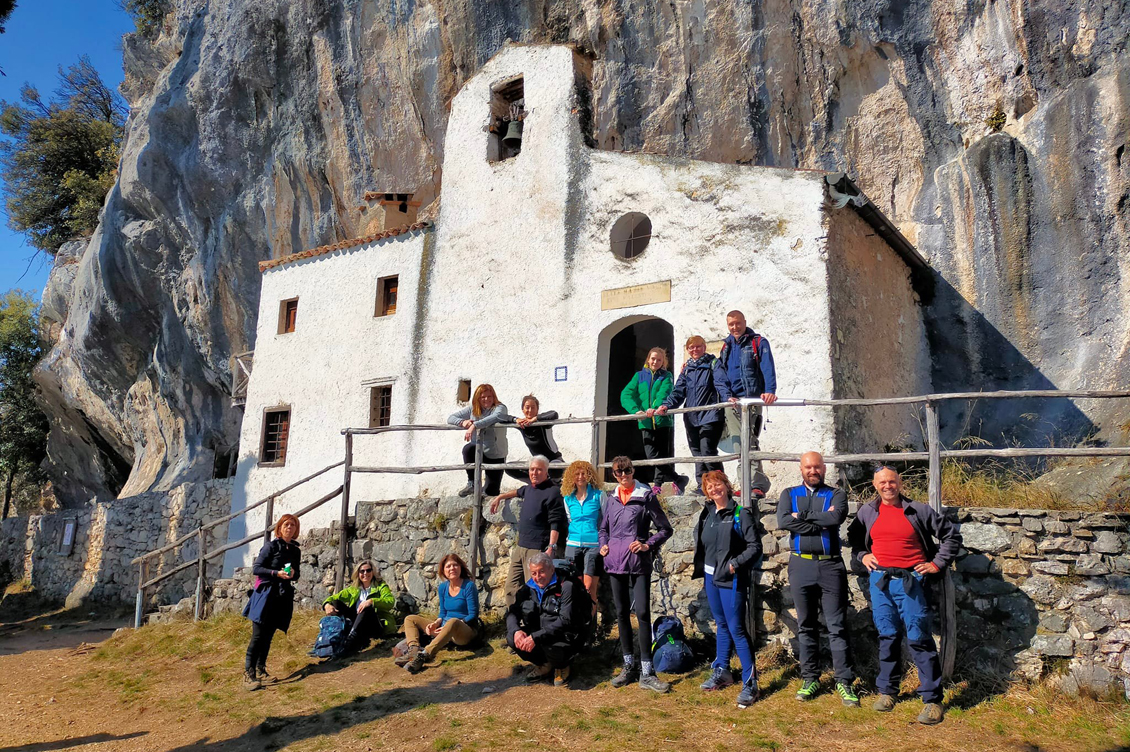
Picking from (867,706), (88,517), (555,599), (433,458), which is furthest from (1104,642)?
(88,517)

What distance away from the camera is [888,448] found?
1022cm

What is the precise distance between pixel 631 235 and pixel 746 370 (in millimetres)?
4502

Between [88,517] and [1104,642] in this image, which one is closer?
[1104,642]

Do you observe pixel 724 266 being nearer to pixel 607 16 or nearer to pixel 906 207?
pixel 906 207

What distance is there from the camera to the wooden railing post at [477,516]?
8.98m

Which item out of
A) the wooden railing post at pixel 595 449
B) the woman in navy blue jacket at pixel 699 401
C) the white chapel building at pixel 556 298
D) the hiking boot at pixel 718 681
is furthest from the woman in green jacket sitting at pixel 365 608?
the hiking boot at pixel 718 681

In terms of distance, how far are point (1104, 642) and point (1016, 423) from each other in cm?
554

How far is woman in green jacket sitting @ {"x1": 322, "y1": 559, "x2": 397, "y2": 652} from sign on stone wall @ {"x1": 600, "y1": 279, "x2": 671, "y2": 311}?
4657 mm

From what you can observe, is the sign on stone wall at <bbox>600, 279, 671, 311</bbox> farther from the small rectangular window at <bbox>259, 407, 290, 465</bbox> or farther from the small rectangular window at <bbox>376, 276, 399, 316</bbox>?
the small rectangular window at <bbox>259, 407, 290, 465</bbox>

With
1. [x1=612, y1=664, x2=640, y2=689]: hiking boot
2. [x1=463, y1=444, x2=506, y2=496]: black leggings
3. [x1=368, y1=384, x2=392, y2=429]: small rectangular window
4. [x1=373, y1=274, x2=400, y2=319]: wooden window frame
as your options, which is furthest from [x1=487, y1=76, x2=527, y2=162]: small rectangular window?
[x1=612, y1=664, x2=640, y2=689]: hiking boot

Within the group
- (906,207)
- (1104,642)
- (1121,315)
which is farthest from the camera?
(906,207)

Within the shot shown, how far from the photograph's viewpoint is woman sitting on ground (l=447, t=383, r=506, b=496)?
945 cm

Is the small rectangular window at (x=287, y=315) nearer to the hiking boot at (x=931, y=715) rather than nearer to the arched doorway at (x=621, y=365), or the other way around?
the arched doorway at (x=621, y=365)

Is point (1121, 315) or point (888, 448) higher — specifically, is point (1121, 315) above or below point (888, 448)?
above
